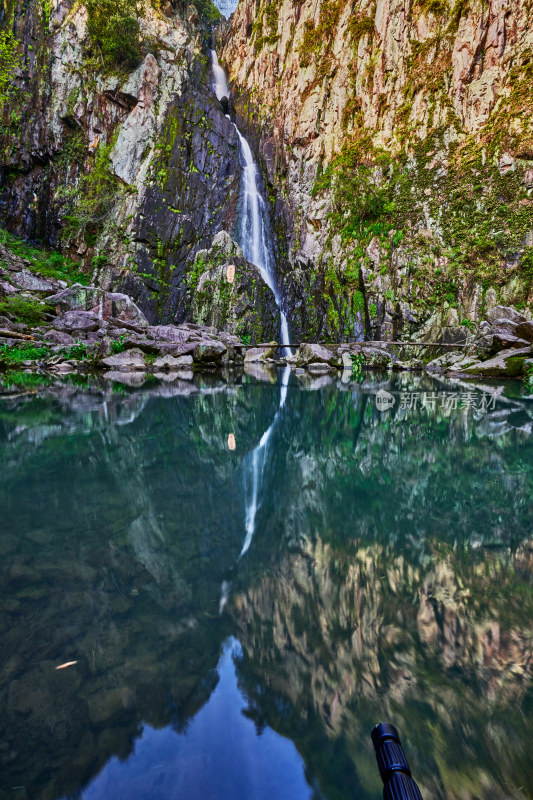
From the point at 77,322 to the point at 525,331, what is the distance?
16971 millimetres

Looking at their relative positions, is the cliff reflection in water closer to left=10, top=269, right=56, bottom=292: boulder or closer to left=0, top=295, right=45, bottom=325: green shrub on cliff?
left=0, top=295, right=45, bottom=325: green shrub on cliff

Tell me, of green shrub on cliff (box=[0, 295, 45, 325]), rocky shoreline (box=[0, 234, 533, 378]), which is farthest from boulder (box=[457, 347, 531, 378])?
green shrub on cliff (box=[0, 295, 45, 325])

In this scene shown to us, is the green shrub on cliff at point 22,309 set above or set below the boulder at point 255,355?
above

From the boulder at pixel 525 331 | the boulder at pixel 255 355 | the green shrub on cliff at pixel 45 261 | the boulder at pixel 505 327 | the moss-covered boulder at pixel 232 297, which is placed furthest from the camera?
the green shrub on cliff at pixel 45 261

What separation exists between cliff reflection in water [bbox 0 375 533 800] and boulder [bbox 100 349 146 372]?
12058mm

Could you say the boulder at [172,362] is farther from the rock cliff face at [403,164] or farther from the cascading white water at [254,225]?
the rock cliff face at [403,164]

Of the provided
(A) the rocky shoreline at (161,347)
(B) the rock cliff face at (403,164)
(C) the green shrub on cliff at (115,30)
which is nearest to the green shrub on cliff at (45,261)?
(A) the rocky shoreline at (161,347)

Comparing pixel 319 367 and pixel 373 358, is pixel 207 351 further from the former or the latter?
pixel 373 358

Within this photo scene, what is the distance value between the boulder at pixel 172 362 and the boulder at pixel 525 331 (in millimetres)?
12321

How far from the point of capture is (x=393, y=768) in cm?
76

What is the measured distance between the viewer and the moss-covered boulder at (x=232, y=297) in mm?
22391

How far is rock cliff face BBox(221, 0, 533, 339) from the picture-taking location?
18.3 meters

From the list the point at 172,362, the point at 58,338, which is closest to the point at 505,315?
the point at 172,362

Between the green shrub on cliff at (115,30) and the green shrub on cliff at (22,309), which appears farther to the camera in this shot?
the green shrub on cliff at (115,30)
